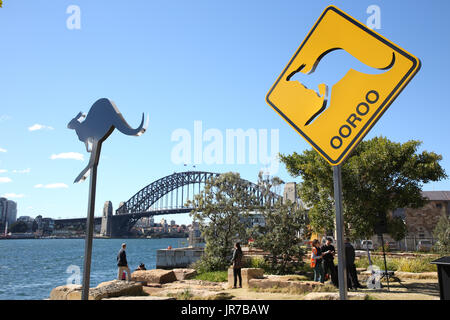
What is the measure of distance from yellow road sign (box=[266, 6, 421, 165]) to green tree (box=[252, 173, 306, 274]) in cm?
1244

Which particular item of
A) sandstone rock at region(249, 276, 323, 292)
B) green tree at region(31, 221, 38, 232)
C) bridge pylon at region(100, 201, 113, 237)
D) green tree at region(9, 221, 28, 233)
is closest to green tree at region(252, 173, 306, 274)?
sandstone rock at region(249, 276, 323, 292)

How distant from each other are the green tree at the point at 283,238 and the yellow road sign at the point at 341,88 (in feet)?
40.8

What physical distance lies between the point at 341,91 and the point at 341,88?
0.03 m

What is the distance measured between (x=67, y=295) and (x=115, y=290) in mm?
1053

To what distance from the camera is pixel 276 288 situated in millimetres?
9672

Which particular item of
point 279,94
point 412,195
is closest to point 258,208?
point 412,195

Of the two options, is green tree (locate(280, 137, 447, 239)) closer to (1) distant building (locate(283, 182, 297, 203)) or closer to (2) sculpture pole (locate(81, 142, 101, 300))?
(2) sculpture pole (locate(81, 142, 101, 300))

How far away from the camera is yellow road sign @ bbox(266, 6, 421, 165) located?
2732mm

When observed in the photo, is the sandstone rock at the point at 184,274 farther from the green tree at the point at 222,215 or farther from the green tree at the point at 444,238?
the green tree at the point at 444,238

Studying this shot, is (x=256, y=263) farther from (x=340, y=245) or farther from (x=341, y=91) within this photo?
(x=341, y=91)

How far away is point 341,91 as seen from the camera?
296 centimetres

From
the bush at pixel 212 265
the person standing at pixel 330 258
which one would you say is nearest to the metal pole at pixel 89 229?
the person standing at pixel 330 258

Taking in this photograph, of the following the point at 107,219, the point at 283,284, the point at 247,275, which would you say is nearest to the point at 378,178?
the point at 283,284

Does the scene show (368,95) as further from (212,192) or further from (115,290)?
(212,192)
